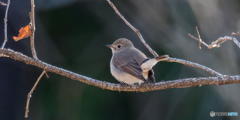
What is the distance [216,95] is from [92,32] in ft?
8.71

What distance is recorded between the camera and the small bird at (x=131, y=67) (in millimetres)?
5004

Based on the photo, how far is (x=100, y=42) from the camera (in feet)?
29.8

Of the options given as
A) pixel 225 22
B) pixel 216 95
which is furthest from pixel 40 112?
pixel 225 22

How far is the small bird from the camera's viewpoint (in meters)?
5.00

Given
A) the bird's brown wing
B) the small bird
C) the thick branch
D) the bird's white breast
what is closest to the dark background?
the small bird

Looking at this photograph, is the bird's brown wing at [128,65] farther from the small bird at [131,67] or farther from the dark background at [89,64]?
the dark background at [89,64]

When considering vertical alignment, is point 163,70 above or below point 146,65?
above

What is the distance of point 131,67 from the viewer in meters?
5.46

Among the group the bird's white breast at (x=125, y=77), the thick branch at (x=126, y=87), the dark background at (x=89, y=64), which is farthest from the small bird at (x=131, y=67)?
the dark background at (x=89, y=64)

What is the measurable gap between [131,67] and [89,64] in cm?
363

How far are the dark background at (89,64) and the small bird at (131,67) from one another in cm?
188

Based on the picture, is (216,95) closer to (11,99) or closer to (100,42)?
(100,42)

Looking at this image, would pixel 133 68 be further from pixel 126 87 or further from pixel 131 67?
pixel 126 87

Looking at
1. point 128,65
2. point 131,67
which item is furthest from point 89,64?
point 131,67
